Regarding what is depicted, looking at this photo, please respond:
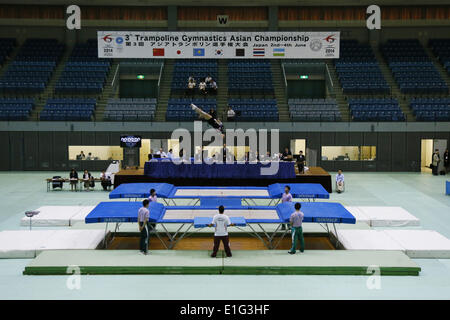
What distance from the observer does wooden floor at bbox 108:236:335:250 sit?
1371cm

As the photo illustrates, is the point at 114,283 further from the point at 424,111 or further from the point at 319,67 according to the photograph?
the point at 319,67

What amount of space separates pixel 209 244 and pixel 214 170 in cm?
886

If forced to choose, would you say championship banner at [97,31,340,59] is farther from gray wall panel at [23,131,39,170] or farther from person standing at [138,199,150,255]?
person standing at [138,199,150,255]

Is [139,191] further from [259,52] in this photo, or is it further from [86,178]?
[259,52]

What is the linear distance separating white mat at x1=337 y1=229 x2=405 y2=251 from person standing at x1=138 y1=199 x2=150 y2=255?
568 centimetres

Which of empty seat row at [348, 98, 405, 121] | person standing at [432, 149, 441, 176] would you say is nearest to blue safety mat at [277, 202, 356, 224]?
person standing at [432, 149, 441, 176]

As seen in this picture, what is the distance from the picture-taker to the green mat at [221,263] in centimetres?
1123

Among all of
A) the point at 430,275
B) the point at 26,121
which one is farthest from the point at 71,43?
the point at 430,275

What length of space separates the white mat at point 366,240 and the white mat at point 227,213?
2.20m

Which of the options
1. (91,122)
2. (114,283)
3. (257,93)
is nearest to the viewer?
(114,283)

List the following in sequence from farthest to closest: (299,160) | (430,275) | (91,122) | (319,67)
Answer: (319,67)
(91,122)
(299,160)
(430,275)

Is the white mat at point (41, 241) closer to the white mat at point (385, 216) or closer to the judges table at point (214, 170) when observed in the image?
the judges table at point (214, 170)

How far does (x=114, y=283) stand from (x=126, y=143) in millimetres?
18733

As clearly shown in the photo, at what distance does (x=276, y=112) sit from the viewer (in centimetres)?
3189
